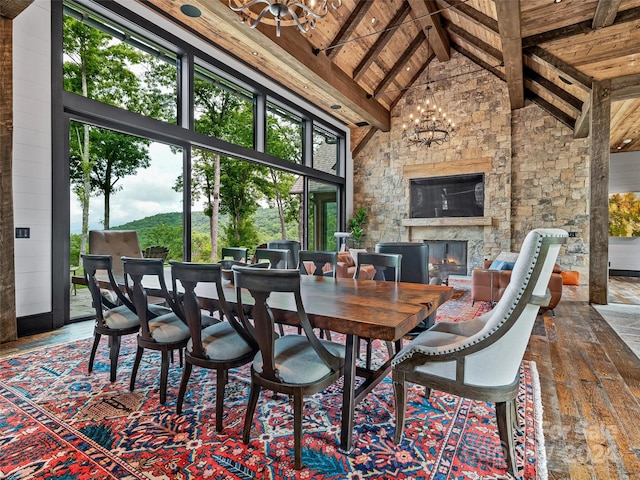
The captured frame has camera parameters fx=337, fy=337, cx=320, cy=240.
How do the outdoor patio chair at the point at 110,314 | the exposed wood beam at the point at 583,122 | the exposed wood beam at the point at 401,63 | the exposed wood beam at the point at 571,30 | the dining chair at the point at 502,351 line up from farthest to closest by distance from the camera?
the exposed wood beam at the point at 401,63 < the exposed wood beam at the point at 583,122 < the exposed wood beam at the point at 571,30 < the outdoor patio chair at the point at 110,314 < the dining chair at the point at 502,351

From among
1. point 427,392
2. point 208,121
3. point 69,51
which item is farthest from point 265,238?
point 427,392

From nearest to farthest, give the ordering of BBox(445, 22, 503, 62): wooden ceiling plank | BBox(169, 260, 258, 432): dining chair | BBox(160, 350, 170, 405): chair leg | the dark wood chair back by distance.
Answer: BBox(169, 260, 258, 432): dining chair → BBox(160, 350, 170, 405): chair leg → the dark wood chair back → BBox(445, 22, 503, 62): wooden ceiling plank

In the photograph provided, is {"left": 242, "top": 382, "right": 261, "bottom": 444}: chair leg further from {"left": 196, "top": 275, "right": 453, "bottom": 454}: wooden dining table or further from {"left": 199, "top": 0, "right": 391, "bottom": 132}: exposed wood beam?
{"left": 199, "top": 0, "right": 391, "bottom": 132}: exposed wood beam

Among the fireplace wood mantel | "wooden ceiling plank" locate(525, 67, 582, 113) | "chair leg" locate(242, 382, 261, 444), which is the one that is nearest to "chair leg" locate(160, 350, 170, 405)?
"chair leg" locate(242, 382, 261, 444)

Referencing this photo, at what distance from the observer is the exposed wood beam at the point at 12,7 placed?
3.00 metres

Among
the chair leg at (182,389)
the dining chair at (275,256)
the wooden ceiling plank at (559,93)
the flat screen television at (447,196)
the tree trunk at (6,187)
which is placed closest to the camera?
the chair leg at (182,389)

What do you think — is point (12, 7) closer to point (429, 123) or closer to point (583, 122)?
point (429, 123)

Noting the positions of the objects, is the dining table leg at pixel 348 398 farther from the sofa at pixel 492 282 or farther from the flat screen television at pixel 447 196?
the flat screen television at pixel 447 196

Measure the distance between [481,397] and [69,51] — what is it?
16.8 feet

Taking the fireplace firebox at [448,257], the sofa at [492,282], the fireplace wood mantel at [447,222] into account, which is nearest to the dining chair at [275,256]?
the sofa at [492,282]

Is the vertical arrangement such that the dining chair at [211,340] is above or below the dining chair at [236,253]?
below

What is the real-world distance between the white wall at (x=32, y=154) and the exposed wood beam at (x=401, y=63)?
6.38 meters

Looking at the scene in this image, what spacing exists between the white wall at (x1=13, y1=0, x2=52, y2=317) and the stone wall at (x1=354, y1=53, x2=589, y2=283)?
7.34m

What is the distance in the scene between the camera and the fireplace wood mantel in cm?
791
